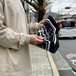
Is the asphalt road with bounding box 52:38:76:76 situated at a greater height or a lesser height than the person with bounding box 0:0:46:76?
lesser

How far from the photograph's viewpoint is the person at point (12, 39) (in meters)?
1.27

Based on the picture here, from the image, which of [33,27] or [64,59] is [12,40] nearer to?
[33,27]

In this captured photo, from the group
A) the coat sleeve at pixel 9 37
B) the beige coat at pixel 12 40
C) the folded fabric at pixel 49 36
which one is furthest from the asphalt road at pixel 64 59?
the coat sleeve at pixel 9 37

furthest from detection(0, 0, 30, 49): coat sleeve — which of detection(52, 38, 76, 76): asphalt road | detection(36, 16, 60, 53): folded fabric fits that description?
detection(52, 38, 76, 76): asphalt road

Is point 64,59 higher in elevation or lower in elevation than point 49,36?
lower

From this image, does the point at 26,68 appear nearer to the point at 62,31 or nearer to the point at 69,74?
the point at 69,74

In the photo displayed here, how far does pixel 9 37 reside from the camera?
1.26 metres

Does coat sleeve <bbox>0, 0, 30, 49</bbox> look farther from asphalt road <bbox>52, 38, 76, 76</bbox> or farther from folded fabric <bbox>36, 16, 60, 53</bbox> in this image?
asphalt road <bbox>52, 38, 76, 76</bbox>

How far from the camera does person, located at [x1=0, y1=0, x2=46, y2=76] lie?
4.18 feet

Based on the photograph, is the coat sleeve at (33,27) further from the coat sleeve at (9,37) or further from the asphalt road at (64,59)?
the asphalt road at (64,59)

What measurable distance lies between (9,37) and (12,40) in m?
0.04

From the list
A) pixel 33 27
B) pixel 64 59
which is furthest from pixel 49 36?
pixel 64 59

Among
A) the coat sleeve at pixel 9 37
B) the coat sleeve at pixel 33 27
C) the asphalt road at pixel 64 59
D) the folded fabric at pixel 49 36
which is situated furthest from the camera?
the asphalt road at pixel 64 59

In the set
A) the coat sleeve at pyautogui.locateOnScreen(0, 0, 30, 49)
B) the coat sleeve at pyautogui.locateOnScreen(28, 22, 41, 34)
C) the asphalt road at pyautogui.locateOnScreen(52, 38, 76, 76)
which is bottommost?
the asphalt road at pyautogui.locateOnScreen(52, 38, 76, 76)
